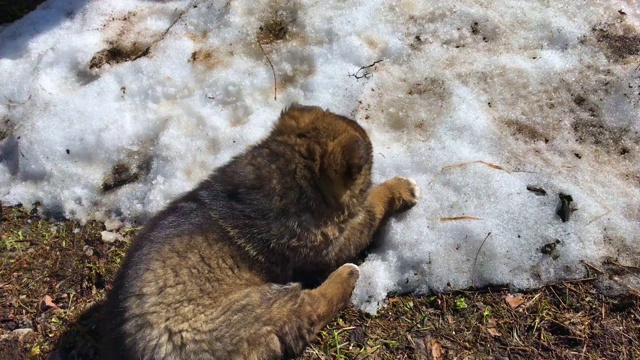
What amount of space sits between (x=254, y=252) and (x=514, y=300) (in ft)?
5.94

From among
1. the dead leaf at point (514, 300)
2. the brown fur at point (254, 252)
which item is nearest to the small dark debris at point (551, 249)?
the dead leaf at point (514, 300)

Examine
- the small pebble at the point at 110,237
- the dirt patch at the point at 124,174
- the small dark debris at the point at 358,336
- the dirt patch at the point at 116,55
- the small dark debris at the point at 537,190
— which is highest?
the dirt patch at the point at 116,55

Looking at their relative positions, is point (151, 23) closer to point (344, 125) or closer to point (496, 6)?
point (344, 125)

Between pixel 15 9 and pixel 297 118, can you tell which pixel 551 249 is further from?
pixel 15 9

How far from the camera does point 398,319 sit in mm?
3693

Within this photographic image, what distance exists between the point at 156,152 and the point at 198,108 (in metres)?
0.53

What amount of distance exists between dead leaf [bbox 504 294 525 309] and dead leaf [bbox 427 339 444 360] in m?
0.57

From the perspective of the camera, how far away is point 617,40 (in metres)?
4.48

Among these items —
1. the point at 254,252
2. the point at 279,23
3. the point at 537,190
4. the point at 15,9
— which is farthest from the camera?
the point at 15,9

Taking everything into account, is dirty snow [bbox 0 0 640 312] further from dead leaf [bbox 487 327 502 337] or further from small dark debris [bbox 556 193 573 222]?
dead leaf [bbox 487 327 502 337]

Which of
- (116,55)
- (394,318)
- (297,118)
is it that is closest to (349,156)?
(297,118)

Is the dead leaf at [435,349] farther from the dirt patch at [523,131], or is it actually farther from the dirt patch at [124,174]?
the dirt patch at [124,174]

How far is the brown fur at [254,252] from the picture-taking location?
310cm

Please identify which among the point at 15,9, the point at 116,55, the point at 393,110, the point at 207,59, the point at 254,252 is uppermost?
the point at 15,9
